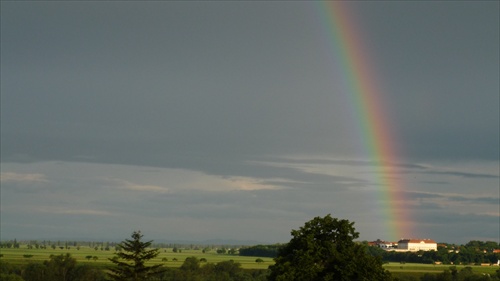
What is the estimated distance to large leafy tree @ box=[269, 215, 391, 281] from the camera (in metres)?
47.3

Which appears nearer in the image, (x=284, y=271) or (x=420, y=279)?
(x=284, y=271)

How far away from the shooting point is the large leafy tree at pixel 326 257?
155ft

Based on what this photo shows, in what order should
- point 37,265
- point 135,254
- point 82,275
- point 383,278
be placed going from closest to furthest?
point 383,278 → point 135,254 → point 82,275 → point 37,265

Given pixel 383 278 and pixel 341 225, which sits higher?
pixel 341 225

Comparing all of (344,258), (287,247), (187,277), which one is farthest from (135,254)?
(187,277)

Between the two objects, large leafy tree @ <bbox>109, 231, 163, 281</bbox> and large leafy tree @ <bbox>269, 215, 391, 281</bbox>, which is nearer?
large leafy tree @ <bbox>269, 215, 391, 281</bbox>

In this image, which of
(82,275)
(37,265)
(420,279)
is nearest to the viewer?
(420,279)

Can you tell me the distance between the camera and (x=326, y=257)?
160 feet

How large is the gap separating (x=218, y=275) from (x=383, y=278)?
11826cm

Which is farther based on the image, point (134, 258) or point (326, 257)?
point (134, 258)

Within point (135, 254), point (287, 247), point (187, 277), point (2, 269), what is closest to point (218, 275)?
point (187, 277)

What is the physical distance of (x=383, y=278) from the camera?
47.4m

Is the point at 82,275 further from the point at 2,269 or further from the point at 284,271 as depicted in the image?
the point at 284,271

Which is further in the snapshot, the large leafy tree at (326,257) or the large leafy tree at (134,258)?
the large leafy tree at (134,258)
